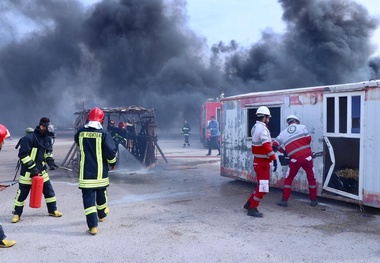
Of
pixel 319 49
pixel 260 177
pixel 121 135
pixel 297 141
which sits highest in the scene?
pixel 319 49

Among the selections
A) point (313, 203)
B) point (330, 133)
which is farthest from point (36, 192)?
point (330, 133)

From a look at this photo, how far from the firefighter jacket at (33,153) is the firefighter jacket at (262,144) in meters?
3.05

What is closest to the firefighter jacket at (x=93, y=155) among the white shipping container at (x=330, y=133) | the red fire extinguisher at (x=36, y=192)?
the red fire extinguisher at (x=36, y=192)

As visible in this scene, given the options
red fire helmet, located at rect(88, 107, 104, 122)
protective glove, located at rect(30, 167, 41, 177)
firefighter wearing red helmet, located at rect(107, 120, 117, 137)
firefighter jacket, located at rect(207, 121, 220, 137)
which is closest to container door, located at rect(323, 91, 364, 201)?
red fire helmet, located at rect(88, 107, 104, 122)

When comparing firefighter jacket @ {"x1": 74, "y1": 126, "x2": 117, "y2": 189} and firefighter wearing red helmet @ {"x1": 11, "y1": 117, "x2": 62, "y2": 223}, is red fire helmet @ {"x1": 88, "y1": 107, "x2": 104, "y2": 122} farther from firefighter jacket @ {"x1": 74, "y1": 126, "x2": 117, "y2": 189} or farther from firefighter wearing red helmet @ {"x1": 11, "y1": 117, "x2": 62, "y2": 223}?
firefighter wearing red helmet @ {"x1": 11, "y1": 117, "x2": 62, "y2": 223}

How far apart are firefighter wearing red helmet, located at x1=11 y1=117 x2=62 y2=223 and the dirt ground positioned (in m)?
0.25

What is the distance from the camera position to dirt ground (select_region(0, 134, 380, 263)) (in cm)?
378

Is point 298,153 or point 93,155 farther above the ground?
point 93,155

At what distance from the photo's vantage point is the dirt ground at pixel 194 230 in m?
3.78

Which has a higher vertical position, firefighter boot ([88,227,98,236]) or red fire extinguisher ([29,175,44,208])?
red fire extinguisher ([29,175,44,208])

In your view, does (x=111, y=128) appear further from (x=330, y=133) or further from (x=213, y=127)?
(x=330, y=133)

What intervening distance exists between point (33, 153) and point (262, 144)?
328 centimetres

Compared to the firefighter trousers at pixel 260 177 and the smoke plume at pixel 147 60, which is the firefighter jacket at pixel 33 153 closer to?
the firefighter trousers at pixel 260 177

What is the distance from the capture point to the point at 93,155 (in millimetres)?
4465
